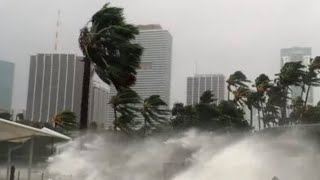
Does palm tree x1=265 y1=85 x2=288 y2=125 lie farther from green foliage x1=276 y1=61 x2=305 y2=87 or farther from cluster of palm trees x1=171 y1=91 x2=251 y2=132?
cluster of palm trees x1=171 y1=91 x2=251 y2=132

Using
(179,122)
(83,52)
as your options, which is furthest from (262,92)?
(83,52)

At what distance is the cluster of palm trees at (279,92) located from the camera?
78.9 m

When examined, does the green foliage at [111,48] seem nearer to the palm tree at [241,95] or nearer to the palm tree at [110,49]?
the palm tree at [110,49]

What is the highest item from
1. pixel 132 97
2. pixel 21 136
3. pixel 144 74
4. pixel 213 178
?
pixel 144 74

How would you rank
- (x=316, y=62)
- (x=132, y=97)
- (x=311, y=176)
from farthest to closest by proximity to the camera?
(x=316, y=62) → (x=132, y=97) → (x=311, y=176)

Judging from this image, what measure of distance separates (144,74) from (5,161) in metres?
56.9

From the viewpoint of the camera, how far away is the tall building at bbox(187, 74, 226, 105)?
12331cm

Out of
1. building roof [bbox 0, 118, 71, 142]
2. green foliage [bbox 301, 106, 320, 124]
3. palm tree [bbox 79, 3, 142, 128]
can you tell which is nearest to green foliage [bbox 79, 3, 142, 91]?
palm tree [bbox 79, 3, 142, 128]

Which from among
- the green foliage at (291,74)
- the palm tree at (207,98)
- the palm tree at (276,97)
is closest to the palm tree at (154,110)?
the palm tree at (207,98)

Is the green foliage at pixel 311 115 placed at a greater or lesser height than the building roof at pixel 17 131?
greater

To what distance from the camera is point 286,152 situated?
2672 cm

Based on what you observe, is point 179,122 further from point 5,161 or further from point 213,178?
point 5,161

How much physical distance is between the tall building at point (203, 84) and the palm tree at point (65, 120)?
281 ft

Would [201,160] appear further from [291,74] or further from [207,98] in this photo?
[207,98]
